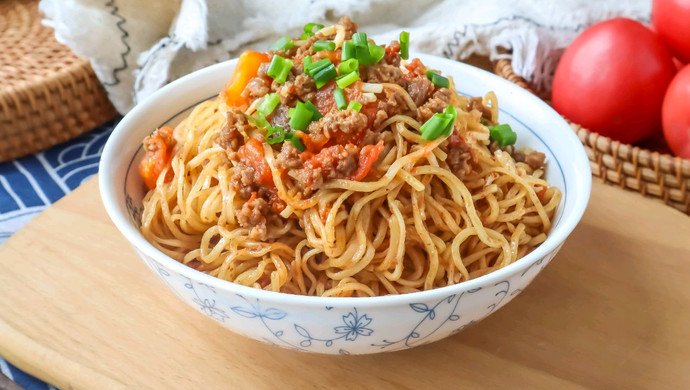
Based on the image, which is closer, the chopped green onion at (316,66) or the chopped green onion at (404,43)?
the chopped green onion at (316,66)

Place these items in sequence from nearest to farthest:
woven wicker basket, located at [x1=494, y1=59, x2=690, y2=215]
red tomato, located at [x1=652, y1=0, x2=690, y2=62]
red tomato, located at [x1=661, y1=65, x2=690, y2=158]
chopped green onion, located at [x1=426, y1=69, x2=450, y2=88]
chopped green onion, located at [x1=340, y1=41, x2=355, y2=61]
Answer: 1. chopped green onion, located at [x1=340, y1=41, x2=355, y2=61]
2. chopped green onion, located at [x1=426, y1=69, x2=450, y2=88]
3. woven wicker basket, located at [x1=494, y1=59, x2=690, y2=215]
4. red tomato, located at [x1=661, y1=65, x2=690, y2=158]
5. red tomato, located at [x1=652, y1=0, x2=690, y2=62]

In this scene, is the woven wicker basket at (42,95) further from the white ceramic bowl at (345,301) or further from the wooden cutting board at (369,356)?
the white ceramic bowl at (345,301)

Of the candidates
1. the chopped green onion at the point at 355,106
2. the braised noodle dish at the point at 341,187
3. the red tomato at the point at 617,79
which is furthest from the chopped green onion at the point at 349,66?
the red tomato at the point at 617,79

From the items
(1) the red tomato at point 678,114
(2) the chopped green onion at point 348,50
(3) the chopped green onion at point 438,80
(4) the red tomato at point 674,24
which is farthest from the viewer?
(4) the red tomato at point 674,24

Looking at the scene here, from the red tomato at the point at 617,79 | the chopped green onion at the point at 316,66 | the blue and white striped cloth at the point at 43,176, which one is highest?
the chopped green onion at the point at 316,66

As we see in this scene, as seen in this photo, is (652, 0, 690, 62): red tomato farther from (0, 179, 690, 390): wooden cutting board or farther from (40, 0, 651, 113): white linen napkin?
(0, 179, 690, 390): wooden cutting board

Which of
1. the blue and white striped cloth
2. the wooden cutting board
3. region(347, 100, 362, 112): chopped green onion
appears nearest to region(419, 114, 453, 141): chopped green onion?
region(347, 100, 362, 112): chopped green onion

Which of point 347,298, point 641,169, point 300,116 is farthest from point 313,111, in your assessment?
point 641,169
